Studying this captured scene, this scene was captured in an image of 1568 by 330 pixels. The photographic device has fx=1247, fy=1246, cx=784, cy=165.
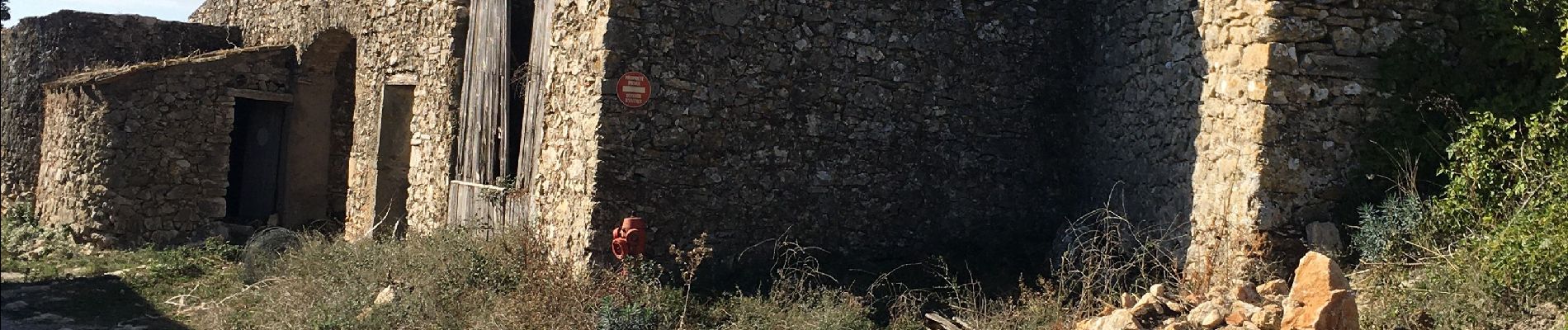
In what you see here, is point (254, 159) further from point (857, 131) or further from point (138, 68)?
point (857, 131)

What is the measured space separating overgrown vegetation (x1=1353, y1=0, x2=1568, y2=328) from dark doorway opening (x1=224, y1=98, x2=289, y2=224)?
1029cm

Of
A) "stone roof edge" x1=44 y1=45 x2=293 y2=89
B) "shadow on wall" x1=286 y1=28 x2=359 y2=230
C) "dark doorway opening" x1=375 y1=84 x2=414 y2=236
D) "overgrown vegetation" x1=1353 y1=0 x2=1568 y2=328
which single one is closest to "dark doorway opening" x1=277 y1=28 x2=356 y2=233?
"shadow on wall" x1=286 y1=28 x2=359 y2=230

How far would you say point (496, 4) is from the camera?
9164 mm

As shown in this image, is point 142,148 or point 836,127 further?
point 142,148

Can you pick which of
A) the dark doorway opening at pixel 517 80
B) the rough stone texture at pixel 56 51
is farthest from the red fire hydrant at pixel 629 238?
the rough stone texture at pixel 56 51

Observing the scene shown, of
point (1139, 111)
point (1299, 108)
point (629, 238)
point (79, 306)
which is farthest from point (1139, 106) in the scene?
point (79, 306)

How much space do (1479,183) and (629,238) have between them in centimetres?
457

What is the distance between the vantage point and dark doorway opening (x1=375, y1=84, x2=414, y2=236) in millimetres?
11055

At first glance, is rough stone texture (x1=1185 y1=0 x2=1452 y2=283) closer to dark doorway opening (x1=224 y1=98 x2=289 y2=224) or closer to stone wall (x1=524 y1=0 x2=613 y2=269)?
stone wall (x1=524 y1=0 x2=613 y2=269)

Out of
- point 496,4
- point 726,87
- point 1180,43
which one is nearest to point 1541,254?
point 1180,43

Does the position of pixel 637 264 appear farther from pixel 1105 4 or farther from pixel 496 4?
pixel 1105 4

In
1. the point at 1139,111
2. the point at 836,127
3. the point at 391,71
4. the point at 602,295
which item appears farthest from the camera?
the point at 391,71

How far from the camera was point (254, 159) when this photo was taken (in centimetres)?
1295

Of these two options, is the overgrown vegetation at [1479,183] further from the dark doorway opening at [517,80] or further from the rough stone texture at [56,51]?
the rough stone texture at [56,51]
